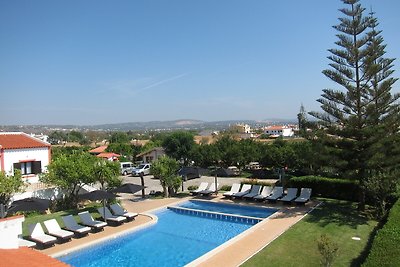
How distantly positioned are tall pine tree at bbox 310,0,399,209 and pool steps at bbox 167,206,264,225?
466cm

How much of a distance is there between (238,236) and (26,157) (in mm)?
13847

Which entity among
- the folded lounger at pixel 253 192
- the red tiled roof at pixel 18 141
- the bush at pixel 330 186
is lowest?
the folded lounger at pixel 253 192

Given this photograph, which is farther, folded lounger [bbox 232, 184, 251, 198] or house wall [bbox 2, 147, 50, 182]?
folded lounger [bbox 232, 184, 251, 198]

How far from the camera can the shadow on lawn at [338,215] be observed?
13875mm

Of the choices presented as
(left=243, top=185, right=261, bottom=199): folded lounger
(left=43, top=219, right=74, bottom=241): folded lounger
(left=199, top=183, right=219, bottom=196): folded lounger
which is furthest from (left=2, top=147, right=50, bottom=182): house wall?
(left=243, top=185, right=261, bottom=199): folded lounger

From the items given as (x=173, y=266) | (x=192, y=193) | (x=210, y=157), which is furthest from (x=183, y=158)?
(x=173, y=266)

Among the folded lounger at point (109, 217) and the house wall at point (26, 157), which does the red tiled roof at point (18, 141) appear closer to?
the house wall at point (26, 157)

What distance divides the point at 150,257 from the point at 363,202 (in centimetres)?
999

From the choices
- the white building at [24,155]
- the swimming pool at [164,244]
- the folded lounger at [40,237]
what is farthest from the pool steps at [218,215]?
the white building at [24,155]

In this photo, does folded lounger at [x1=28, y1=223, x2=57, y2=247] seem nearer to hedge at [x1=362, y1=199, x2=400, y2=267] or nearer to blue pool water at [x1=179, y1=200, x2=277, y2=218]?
blue pool water at [x1=179, y1=200, x2=277, y2=218]

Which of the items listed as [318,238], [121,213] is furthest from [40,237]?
[318,238]

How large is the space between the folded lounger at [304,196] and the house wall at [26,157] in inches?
553

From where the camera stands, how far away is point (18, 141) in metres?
20.5

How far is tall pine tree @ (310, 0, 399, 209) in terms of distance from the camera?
15320mm
